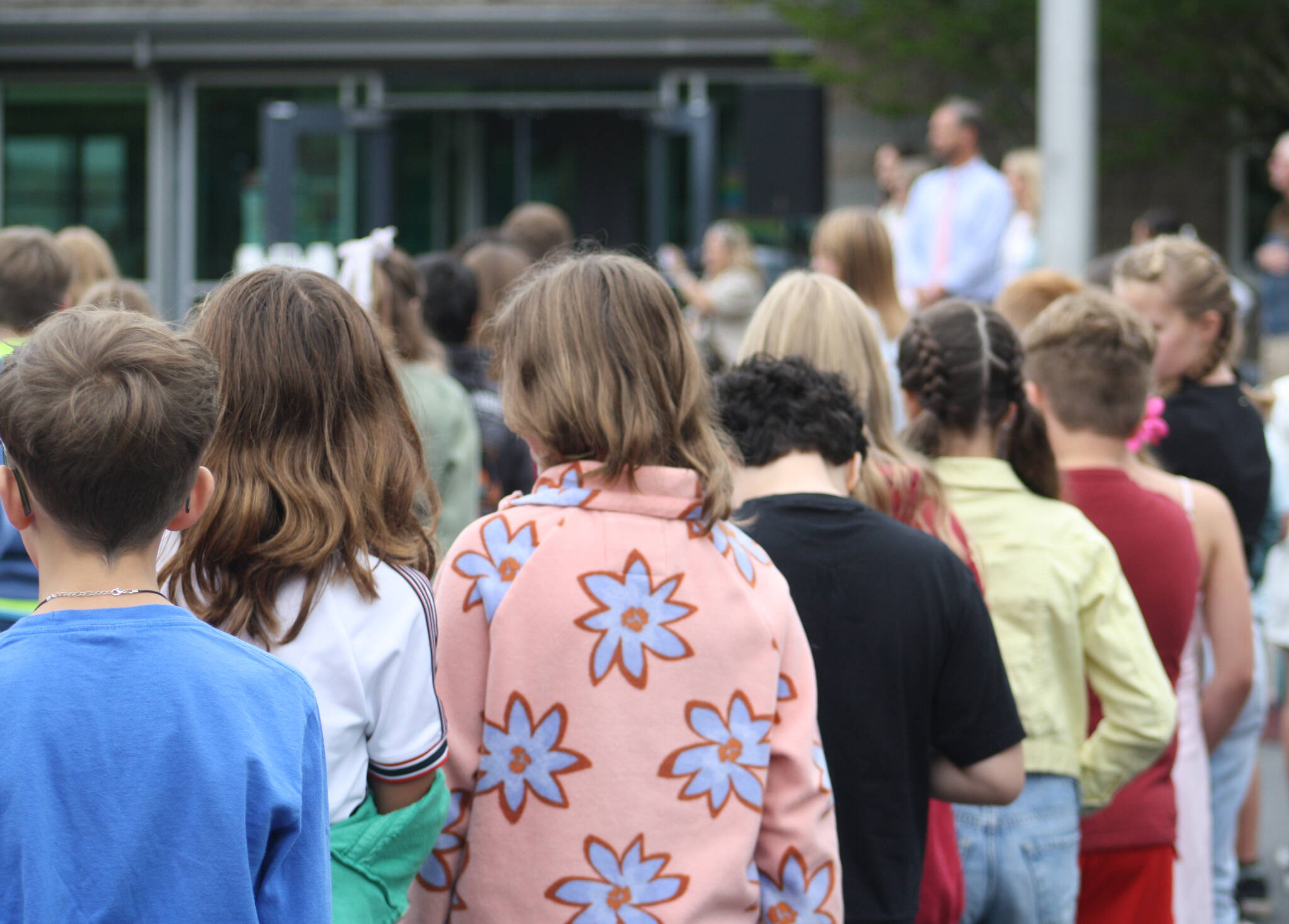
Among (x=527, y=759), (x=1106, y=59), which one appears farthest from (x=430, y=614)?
(x=1106, y=59)

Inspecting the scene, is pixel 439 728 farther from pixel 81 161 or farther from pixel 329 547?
pixel 81 161

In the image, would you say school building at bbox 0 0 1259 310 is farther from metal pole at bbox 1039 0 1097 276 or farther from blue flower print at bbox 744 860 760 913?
blue flower print at bbox 744 860 760 913

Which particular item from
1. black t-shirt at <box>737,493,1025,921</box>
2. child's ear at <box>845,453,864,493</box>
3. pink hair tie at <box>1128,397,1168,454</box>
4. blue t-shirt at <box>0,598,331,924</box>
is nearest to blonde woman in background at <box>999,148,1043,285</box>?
pink hair tie at <box>1128,397,1168,454</box>

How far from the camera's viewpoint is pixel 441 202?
575 inches

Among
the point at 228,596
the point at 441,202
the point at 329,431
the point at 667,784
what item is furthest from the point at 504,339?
the point at 441,202

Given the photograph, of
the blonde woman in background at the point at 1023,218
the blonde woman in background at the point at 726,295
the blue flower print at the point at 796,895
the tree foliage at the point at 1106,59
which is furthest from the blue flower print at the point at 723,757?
the tree foliage at the point at 1106,59

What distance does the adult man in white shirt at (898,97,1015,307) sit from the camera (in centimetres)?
668

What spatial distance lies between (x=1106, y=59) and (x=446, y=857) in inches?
476

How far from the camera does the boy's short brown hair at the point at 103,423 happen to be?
1342 millimetres

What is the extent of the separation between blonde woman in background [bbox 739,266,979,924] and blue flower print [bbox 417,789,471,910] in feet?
2.91

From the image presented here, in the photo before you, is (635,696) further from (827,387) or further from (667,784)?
(827,387)

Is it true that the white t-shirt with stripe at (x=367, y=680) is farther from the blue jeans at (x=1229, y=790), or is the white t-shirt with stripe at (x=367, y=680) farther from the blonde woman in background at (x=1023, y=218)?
the blonde woman in background at (x=1023, y=218)

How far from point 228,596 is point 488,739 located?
42 centimetres

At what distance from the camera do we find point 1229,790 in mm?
3555
